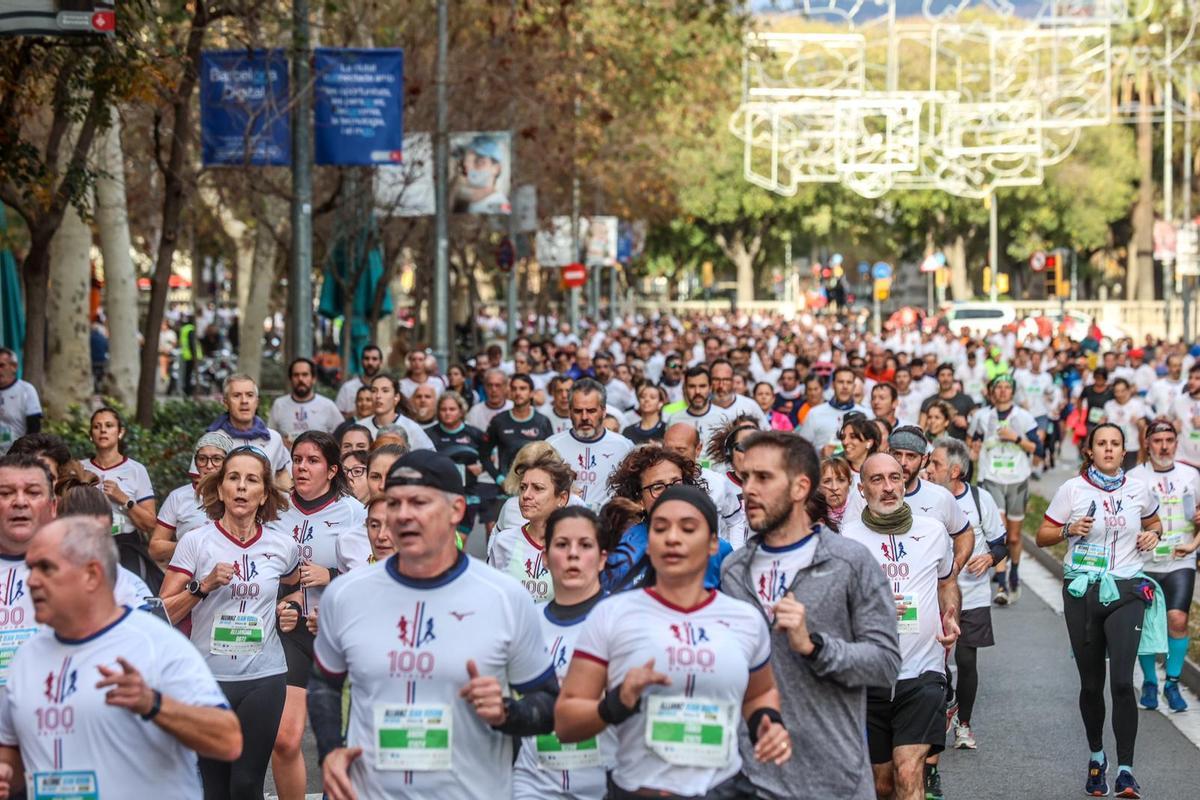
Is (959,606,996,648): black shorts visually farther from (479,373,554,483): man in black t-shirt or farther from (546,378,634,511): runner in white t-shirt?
(479,373,554,483): man in black t-shirt

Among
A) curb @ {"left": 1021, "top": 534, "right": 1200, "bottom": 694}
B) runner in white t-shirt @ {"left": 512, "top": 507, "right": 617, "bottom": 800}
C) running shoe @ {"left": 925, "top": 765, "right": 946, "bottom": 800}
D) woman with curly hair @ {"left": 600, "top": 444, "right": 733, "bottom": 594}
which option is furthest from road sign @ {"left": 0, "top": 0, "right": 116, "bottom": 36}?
curb @ {"left": 1021, "top": 534, "right": 1200, "bottom": 694}

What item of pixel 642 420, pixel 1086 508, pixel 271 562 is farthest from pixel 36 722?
pixel 642 420

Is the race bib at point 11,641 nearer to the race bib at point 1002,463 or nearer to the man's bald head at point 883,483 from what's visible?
the man's bald head at point 883,483

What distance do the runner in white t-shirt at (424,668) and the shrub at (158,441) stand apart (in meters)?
8.41

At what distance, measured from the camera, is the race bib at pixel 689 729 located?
5.08m

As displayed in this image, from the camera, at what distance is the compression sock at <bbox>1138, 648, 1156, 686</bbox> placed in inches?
424

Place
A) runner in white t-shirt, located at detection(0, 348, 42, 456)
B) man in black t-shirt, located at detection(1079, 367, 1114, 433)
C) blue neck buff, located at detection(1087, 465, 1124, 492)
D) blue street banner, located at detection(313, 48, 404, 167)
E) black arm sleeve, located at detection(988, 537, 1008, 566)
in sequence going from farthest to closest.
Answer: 1. man in black t-shirt, located at detection(1079, 367, 1114, 433)
2. blue street banner, located at detection(313, 48, 404, 167)
3. runner in white t-shirt, located at detection(0, 348, 42, 456)
4. black arm sleeve, located at detection(988, 537, 1008, 566)
5. blue neck buff, located at detection(1087, 465, 1124, 492)

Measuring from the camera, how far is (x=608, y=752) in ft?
19.0

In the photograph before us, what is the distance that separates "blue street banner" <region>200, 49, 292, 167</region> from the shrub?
2.55 metres

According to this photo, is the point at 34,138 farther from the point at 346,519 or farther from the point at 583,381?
the point at 346,519

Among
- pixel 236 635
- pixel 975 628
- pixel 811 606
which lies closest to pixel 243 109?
pixel 975 628

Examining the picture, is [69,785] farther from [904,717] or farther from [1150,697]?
[1150,697]

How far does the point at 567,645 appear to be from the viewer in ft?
20.2

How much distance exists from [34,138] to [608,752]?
20.9m
